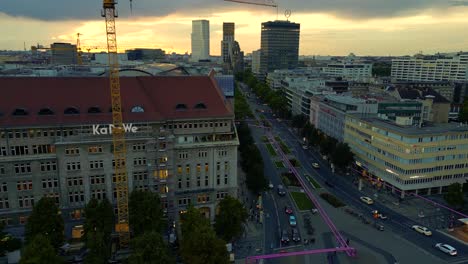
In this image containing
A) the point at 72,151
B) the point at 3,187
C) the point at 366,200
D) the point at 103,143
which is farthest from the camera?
the point at 366,200

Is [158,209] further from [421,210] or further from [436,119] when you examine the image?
[436,119]

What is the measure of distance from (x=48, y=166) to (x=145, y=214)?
81.7 ft

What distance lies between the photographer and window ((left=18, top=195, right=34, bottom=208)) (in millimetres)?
75812

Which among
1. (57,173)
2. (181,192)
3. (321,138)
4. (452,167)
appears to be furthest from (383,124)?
(57,173)

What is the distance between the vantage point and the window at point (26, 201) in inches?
2985

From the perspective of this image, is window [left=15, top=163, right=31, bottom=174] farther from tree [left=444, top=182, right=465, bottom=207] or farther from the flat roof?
tree [left=444, top=182, right=465, bottom=207]

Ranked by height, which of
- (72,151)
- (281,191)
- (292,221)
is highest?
(72,151)

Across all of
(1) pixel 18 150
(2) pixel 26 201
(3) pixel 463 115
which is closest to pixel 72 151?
(1) pixel 18 150

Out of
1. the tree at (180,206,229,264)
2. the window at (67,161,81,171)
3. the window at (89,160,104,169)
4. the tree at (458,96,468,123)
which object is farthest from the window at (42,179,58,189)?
the tree at (458,96,468,123)

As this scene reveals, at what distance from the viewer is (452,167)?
104m

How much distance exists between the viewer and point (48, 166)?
76.6m

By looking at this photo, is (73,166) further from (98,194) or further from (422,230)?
(422,230)

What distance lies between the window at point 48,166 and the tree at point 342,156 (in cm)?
8262

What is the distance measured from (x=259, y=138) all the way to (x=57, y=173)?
105342 mm
